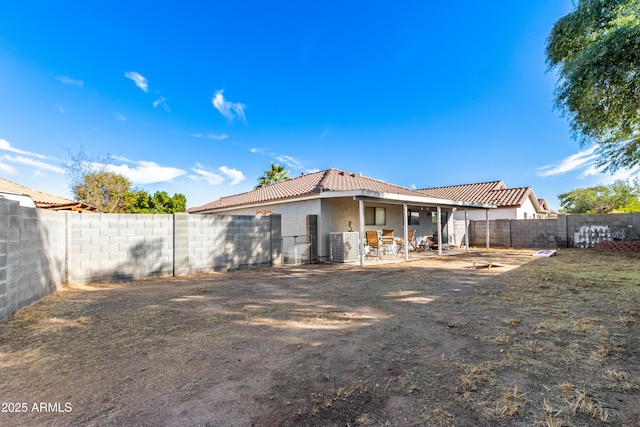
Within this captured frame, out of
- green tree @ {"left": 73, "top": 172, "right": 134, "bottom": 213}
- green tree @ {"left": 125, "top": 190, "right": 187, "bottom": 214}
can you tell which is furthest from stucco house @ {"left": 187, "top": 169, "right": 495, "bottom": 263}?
green tree @ {"left": 125, "top": 190, "right": 187, "bottom": 214}

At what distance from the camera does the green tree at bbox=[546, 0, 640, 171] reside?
7094 millimetres

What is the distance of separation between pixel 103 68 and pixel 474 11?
16288 millimetres

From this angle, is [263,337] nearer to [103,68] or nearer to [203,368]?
[203,368]

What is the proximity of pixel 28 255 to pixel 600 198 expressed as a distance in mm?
55229

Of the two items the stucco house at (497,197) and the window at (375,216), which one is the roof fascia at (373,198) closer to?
the window at (375,216)

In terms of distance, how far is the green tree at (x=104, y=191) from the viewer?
24.1m

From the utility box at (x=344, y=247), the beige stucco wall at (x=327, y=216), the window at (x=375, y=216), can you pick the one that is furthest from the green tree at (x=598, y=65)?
the utility box at (x=344, y=247)

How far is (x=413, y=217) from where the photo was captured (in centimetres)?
1608

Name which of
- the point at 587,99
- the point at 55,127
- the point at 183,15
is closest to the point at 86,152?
the point at 55,127

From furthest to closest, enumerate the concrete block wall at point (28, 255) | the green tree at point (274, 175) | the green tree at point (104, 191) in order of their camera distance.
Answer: the green tree at point (274, 175) < the green tree at point (104, 191) < the concrete block wall at point (28, 255)

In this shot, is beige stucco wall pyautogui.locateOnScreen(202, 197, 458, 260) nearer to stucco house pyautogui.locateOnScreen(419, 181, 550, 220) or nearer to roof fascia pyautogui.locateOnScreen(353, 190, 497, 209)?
roof fascia pyautogui.locateOnScreen(353, 190, 497, 209)

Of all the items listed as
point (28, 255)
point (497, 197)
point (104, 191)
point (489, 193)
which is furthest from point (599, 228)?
point (104, 191)

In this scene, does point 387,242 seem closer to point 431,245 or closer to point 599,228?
point 431,245

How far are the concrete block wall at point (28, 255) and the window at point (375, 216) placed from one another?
1043cm
